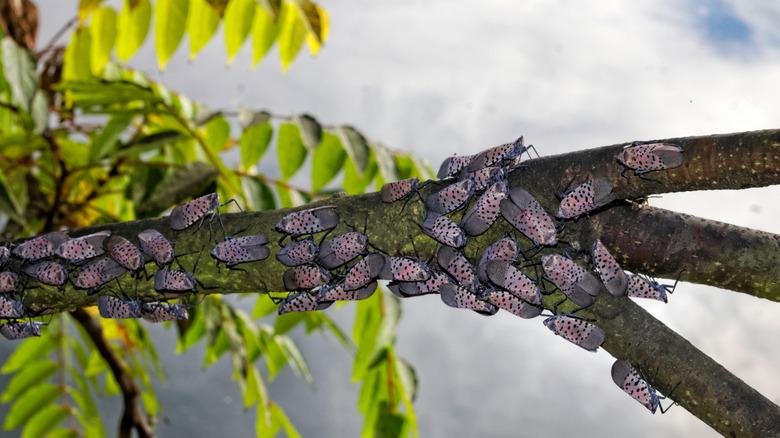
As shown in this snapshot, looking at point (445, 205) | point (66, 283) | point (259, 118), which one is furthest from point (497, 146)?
point (259, 118)

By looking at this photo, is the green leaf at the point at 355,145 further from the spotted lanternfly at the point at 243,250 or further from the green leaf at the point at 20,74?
the spotted lanternfly at the point at 243,250

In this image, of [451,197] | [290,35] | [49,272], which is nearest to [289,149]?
[290,35]

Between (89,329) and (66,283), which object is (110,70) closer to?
(89,329)

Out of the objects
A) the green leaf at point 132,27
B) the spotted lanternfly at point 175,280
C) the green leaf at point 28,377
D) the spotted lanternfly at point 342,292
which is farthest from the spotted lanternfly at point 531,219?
the green leaf at point 28,377

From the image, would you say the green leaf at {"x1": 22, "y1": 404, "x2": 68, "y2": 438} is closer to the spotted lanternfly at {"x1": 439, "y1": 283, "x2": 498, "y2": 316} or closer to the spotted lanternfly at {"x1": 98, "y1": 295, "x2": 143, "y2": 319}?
the spotted lanternfly at {"x1": 98, "y1": 295, "x2": 143, "y2": 319}

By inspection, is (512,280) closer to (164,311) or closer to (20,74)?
(164,311)
